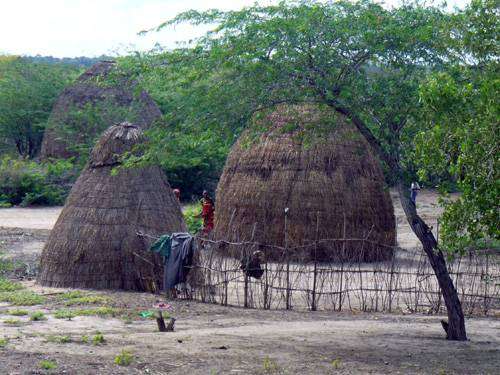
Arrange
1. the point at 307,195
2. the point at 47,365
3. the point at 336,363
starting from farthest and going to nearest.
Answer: the point at 307,195, the point at 336,363, the point at 47,365

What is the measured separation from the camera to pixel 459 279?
12047 millimetres

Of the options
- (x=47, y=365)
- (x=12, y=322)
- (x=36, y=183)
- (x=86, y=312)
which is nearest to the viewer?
(x=47, y=365)

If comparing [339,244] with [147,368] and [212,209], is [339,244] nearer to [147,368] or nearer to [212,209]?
[212,209]

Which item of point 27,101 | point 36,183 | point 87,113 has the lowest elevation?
point 36,183

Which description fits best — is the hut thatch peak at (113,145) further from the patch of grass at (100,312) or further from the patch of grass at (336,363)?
the patch of grass at (336,363)

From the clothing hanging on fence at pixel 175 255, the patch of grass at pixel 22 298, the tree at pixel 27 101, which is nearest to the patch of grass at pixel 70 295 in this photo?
the patch of grass at pixel 22 298

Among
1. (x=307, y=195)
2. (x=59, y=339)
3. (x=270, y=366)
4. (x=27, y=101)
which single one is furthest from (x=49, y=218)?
(x=270, y=366)

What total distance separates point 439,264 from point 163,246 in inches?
177

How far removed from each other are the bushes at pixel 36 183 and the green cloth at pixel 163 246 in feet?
49.8

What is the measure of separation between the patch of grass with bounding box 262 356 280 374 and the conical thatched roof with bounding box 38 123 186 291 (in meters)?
4.93

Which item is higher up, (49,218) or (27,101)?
(27,101)

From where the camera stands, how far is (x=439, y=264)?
9.31m

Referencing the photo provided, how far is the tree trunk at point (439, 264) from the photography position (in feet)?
29.8

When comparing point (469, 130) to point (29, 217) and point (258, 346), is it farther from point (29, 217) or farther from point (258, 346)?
point (29, 217)
